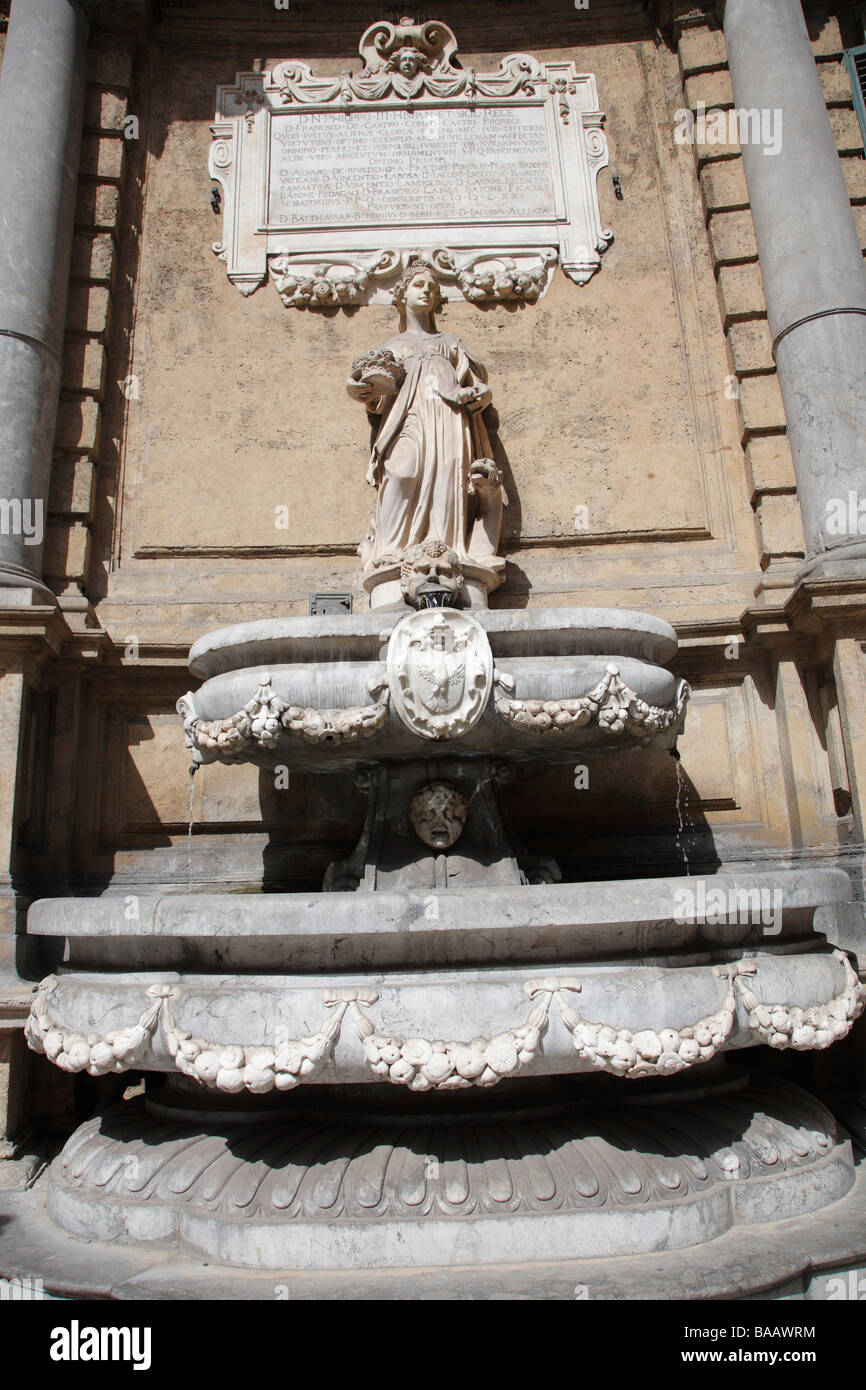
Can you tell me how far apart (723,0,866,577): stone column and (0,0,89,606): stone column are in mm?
4727

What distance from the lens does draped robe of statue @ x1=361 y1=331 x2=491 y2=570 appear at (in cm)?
540

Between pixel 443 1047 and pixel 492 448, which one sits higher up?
pixel 492 448

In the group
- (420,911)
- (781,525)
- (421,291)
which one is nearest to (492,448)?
(421,291)

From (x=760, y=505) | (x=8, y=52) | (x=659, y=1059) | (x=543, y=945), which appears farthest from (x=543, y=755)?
(x=8, y=52)

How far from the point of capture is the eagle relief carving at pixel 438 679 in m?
3.53

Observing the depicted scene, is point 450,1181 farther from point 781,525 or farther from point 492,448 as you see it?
point 492,448

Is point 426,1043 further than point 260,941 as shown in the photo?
No

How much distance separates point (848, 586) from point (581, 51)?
5554mm

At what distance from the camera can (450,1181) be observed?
2.79 m

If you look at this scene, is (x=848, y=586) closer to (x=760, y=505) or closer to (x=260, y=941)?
(x=760, y=505)

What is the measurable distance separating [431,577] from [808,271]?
3.88 metres

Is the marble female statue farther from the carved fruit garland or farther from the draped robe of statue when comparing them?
the carved fruit garland

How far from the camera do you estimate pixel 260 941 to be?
117 inches

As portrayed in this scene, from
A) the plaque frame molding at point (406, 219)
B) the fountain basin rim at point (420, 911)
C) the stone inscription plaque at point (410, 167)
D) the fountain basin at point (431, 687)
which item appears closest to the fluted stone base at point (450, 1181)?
the fountain basin rim at point (420, 911)
